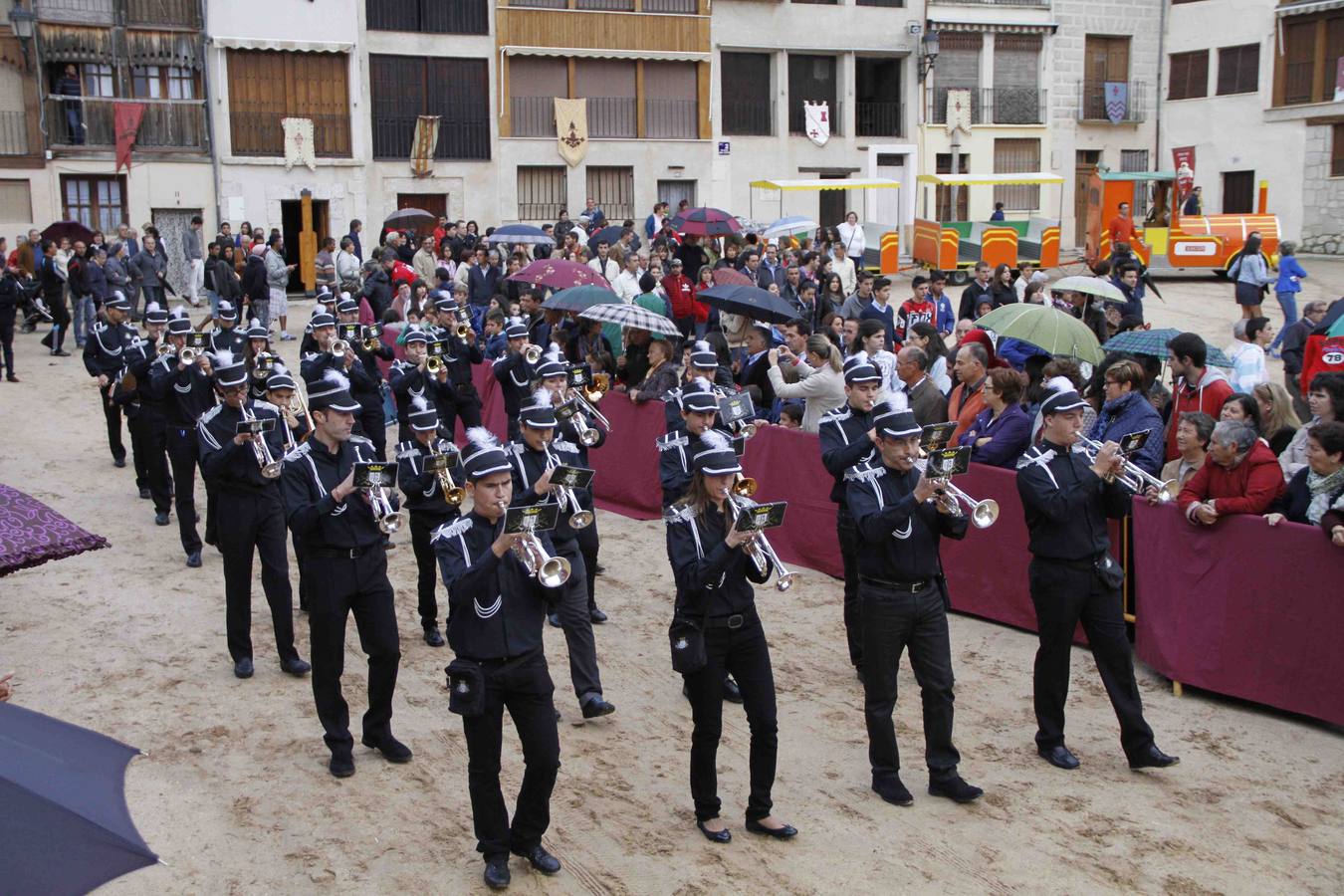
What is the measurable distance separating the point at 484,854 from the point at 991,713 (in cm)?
354

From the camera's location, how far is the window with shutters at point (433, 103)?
33812 mm

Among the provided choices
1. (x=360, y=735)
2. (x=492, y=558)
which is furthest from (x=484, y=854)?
(x=360, y=735)

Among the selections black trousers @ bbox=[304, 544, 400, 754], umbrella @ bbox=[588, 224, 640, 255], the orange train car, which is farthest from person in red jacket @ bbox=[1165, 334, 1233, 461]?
the orange train car

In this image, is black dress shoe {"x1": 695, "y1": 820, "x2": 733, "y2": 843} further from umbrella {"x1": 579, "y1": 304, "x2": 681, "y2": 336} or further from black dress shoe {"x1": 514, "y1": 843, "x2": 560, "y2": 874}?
umbrella {"x1": 579, "y1": 304, "x2": 681, "y2": 336}

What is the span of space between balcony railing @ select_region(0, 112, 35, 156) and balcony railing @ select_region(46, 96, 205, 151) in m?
0.50

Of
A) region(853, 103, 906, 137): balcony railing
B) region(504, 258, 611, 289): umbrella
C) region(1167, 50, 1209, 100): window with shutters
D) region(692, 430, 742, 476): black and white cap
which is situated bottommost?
region(692, 430, 742, 476): black and white cap

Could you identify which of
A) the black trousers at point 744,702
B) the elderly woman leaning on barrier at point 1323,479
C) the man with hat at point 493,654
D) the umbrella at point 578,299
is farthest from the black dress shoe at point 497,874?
the umbrella at point 578,299

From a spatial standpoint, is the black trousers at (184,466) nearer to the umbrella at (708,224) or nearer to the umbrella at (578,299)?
the umbrella at (578,299)

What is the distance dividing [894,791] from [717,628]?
1513mm

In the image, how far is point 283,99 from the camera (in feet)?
107

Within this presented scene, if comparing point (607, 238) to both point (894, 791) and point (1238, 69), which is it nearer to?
point (894, 791)

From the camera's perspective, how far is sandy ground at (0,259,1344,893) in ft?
21.9

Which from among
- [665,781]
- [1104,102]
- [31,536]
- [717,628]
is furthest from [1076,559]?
[1104,102]

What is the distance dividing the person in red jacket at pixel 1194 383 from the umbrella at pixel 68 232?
20.4 meters
